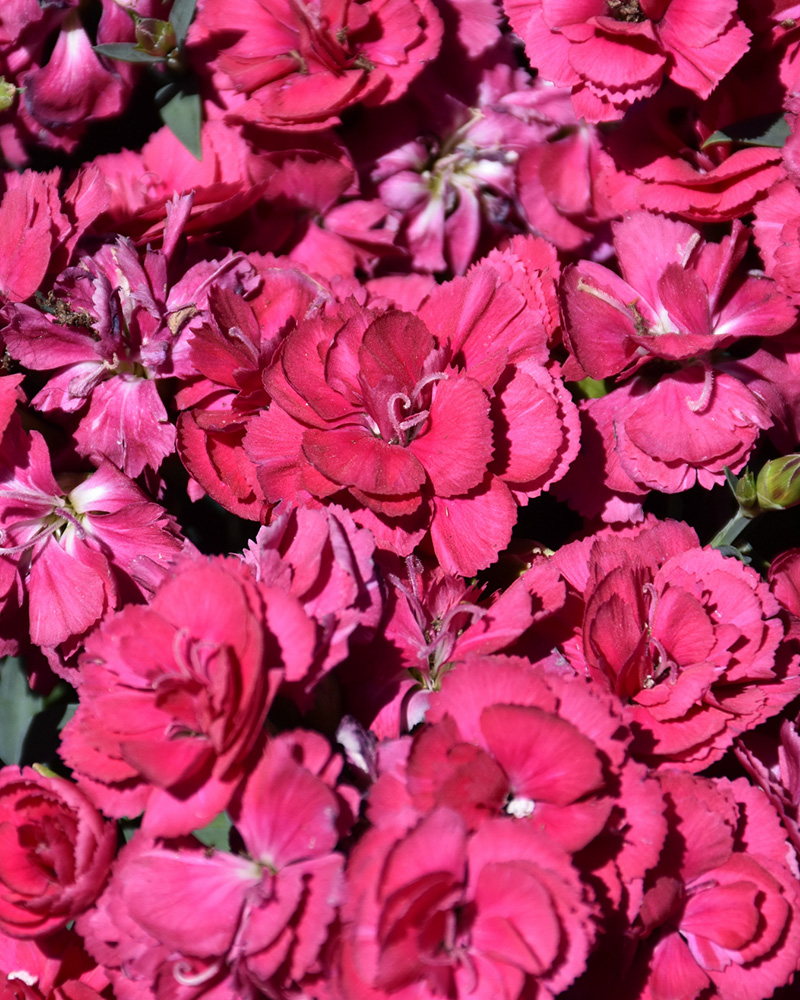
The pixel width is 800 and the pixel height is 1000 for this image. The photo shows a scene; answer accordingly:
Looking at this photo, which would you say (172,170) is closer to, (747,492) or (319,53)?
(319,53)

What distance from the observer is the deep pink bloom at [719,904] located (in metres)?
0.53

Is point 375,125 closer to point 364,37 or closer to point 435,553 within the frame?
point 364,37

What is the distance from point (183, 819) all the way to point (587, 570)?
1.04ft

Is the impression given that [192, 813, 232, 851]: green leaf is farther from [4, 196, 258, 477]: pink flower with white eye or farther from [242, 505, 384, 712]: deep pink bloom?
[4, 196, 258, 477]: pink flower with white eye

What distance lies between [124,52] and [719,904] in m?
0.74

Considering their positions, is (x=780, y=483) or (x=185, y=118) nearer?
(x=780, y=483)

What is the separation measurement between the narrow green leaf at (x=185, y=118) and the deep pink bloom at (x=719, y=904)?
619 millimetres

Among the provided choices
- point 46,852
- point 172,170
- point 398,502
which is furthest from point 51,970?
point 172,170

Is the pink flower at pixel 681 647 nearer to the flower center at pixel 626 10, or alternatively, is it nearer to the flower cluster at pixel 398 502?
the flower cluster at pixel 398 502

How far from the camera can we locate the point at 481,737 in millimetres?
494

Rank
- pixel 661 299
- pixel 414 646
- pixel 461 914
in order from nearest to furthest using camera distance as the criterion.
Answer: pixel 461 914 → pixel 414 646 → pixel 661 299

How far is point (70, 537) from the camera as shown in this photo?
0.66m

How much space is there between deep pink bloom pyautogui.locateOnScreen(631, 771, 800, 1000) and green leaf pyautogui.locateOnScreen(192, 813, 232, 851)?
0.24 m

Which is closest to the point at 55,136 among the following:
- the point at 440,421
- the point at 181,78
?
the point at 181,78
